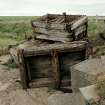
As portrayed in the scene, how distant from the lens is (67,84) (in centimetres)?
727

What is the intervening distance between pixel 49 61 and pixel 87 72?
1635 millimetres

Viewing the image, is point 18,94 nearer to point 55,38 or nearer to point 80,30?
point 55,38

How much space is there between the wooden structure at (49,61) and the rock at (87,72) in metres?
0.72

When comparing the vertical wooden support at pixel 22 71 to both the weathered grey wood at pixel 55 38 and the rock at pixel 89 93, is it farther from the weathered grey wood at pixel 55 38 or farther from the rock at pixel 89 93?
the rock at pixel 89 93

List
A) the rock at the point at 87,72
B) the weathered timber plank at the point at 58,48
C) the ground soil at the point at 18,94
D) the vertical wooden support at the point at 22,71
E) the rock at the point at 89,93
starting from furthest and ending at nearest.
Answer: the vertical wooden support at the point at 22,71
the weathered timber plank at the point at 58,48
the ground soil at the point at 18,94
the rock at the point at 87,72
the rock at the point at 89,93

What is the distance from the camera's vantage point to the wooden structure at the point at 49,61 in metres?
7.08

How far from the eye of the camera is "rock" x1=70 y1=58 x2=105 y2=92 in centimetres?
579

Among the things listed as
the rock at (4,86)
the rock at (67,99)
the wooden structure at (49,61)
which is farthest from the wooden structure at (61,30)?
the rock at (67,99)

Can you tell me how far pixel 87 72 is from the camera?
5.91 m

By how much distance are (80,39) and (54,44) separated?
81 cm

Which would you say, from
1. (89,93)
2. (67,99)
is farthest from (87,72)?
(89,93)

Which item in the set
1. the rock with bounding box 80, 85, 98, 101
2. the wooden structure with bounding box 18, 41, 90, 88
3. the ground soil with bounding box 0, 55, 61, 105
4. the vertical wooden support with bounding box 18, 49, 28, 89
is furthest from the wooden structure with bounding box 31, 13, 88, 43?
the rock with bounding box 80, 85, 98, 101

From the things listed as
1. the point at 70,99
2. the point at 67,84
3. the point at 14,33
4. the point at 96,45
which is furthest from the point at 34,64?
the point at 14,33

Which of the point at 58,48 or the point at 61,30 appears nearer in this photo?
the point at 58,48
